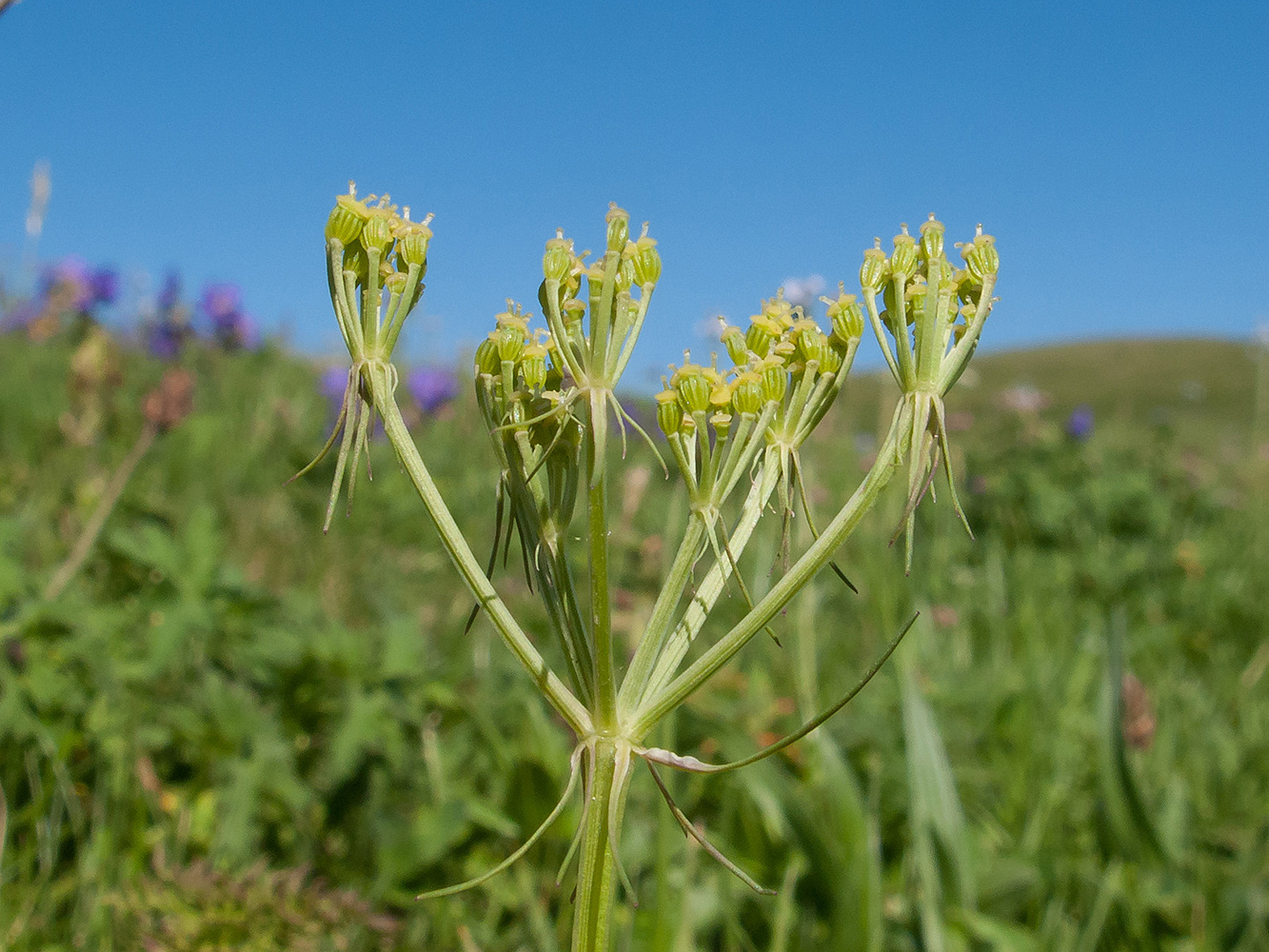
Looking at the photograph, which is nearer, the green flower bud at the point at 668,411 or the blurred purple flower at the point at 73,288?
the green flower bud at the point at 668,411

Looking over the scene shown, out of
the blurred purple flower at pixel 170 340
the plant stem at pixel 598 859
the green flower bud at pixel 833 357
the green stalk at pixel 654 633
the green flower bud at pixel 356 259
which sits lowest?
the plant stem at pixel 598 859

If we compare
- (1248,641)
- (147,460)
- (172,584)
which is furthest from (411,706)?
(1248,641)

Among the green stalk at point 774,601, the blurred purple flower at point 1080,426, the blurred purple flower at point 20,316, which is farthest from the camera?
the blurred purple flower at point 20,316

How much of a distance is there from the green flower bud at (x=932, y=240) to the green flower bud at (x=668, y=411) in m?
0.30

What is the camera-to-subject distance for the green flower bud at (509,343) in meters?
1.06

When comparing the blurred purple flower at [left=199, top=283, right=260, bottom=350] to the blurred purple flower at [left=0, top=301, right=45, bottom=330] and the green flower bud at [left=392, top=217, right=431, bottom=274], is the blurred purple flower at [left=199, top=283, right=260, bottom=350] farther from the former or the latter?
the green flower bud at [left=392, top=217, right=431, bottom=274]

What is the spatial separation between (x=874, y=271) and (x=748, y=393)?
20 centimetres

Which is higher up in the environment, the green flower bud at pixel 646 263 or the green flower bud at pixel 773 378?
the green flower bud at pixel 646 263

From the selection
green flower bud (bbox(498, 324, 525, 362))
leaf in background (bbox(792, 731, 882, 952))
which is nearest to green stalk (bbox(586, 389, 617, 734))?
green flower bud (bbox(498, 324, 525, 362))

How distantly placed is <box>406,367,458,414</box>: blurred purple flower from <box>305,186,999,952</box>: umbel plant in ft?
→ 22.4

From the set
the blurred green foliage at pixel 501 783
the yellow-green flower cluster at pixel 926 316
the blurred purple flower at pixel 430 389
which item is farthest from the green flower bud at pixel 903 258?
the blurred purple flower at pixel 430 389

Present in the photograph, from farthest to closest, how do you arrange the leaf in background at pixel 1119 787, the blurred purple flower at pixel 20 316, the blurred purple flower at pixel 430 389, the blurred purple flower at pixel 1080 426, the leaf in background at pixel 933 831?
1. the blurred purple flower at pixel 20 316
2. the blurred purple flower at pixel 430 389
3. the blurred purple flower at pixel 1080 426
4. the leaf in background at pixel 1119 787
5. the leaf in background at pixel 933 831

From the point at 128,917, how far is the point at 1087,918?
2.08m

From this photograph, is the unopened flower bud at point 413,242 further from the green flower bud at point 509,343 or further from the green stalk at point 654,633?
the green stalk at point 654,633
